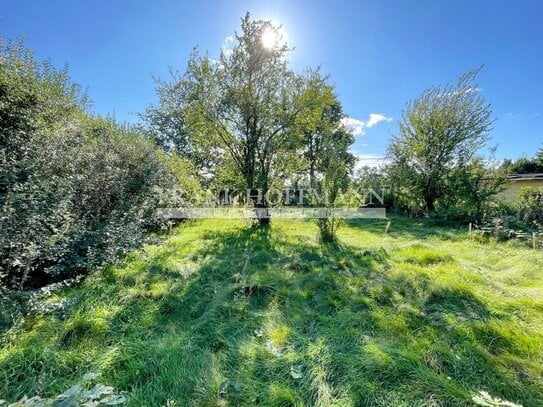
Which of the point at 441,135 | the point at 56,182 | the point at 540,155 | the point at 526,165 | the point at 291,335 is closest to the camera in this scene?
the point at 291,335

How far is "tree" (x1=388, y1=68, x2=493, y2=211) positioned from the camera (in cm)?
1009

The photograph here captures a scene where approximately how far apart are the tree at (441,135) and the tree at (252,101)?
5708mm

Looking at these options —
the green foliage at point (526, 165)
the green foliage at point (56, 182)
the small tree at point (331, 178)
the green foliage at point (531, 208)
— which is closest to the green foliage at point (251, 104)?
the small tree at point (331, 178)

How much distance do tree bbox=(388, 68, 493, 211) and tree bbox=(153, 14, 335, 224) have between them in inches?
225

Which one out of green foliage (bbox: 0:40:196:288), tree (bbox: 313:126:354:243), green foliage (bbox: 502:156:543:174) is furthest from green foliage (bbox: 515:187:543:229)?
green foliage (bbox: 502:156:543:174)

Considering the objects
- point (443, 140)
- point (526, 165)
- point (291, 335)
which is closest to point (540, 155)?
point (526, 165)

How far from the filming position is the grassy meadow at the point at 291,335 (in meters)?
1.67

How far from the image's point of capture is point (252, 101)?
6949mm

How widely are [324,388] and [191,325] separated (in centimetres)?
137

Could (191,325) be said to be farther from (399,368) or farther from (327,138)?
(327,138)

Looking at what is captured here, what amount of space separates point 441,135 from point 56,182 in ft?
40.4

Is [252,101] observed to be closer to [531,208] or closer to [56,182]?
[56,182]

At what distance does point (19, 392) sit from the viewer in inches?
61.9

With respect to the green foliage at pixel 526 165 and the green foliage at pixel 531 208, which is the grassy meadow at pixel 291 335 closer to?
the green foliage at pixel 531 208
